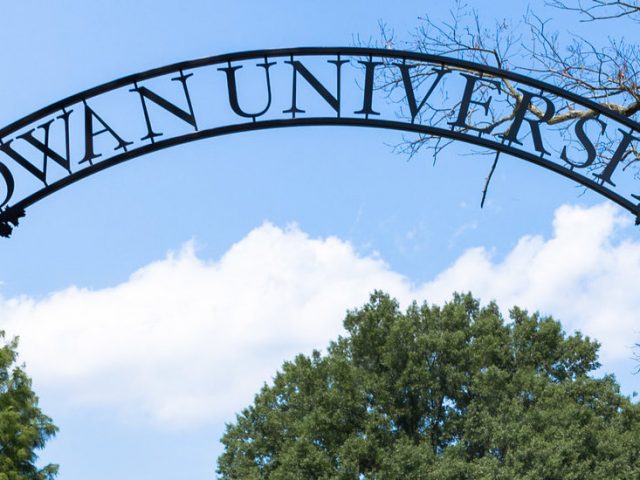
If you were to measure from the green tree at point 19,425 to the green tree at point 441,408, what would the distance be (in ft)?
20.7

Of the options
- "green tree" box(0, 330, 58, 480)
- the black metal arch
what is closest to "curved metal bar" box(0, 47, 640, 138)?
the black metal arch

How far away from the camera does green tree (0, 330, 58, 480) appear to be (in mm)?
26844

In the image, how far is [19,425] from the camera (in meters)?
27.4

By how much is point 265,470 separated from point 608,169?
1030 inches

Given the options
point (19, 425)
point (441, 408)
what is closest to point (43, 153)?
point (19, 425)

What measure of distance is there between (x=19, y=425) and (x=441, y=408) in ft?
42.6

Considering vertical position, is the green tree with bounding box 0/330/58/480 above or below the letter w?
above

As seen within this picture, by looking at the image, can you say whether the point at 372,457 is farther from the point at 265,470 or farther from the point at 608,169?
the point at 608,169

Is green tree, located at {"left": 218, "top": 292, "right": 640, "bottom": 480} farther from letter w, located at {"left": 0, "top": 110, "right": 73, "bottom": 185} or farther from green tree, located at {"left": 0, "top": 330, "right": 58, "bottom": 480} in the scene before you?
letter w, located at {"left": 0, "top": 110, "right": 73, "bottom": 185}

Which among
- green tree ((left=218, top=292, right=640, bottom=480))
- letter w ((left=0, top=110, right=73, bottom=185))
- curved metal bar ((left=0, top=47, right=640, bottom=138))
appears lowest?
letter w ((left=0, top=110, right=73, bottom=185))

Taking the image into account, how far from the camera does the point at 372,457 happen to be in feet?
96.4

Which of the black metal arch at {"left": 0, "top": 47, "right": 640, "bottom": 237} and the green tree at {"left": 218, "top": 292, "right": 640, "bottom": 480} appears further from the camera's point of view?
the green tree at {"left": 218, "top": 292, "right": 640, "bottom": 480}

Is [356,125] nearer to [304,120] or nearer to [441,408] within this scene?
[304,120]

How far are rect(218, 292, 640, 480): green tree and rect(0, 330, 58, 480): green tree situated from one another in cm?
630
